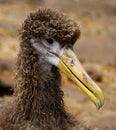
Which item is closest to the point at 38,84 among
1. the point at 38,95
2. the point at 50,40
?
the point at 38,95

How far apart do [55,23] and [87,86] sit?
1.78 feet

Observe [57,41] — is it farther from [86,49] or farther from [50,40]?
[86,49]

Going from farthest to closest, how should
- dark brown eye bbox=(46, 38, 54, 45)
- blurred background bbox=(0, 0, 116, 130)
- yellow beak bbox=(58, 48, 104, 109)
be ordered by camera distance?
blurred background bbox=(0, 0, 116, 130), dark brown eye bbox=(46, 38, 54, 45), yellow beak bbox=(58, 48, 104, 109)

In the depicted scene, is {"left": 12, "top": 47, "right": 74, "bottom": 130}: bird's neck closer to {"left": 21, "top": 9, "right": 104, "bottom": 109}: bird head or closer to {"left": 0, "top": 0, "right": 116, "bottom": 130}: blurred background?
{"left": 21, "top": 9, "right": 104, "bottom": 109}: bird head

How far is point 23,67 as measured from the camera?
5.95 m

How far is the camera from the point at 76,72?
5930 millimetres

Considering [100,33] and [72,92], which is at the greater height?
[100,33]

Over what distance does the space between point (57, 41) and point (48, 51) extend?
4.3 inches

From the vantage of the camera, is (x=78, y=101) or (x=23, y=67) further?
(x=78, y=101)

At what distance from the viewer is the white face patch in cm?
596

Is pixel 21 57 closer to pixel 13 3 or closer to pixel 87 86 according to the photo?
pixel 87 86

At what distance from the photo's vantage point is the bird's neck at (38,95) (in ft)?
19.6

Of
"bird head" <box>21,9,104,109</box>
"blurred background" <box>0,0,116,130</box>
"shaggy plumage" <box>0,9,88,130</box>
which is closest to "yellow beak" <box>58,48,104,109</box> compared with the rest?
"bird head" <box>21,9,104,109</box>

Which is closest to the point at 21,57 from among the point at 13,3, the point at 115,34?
the point at 115,34
